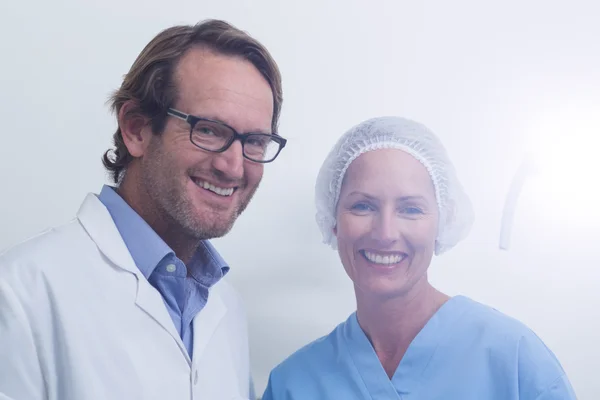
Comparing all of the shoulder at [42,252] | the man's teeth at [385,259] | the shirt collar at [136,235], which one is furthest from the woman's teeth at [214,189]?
the man's teeth at [385,259]

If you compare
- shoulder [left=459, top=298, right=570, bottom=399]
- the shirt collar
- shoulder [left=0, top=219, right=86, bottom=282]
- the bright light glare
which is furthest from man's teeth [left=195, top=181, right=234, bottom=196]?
the bright light glare

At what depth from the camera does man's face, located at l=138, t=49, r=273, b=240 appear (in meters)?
Result: 1.09

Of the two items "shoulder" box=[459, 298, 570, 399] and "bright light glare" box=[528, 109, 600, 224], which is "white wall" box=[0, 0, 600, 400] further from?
"shoulder" box=[459, 298, 570, 399]

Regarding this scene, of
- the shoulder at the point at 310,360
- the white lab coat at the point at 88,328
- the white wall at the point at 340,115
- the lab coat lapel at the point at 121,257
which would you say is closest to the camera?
the white lab coat at the point at 88,328

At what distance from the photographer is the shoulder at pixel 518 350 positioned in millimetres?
1039

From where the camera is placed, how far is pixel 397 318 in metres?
1.24

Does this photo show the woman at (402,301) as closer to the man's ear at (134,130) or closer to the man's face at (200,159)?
the man's face at (200,159)

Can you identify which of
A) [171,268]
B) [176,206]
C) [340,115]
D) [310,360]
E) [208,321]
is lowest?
[310,360]

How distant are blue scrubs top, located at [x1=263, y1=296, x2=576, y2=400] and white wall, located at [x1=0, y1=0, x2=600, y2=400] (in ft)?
0.56

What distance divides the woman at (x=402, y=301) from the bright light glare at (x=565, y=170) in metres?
0.31

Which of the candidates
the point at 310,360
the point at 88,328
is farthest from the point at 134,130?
the point at 310,360

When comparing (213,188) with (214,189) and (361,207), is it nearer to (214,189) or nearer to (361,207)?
(214,189)

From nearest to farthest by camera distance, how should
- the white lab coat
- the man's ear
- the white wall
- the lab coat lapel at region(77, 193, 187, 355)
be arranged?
the white lab coat, the lab coat lapel at region(77, 193, 187, 355), the man's ear, the white wall

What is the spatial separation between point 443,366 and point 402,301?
6.5 inches
